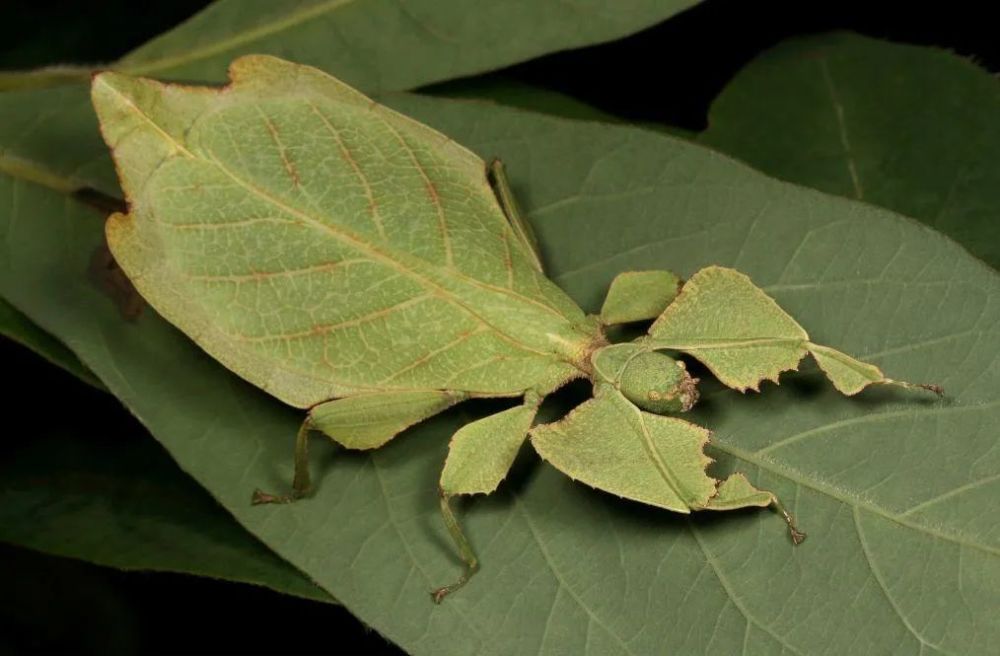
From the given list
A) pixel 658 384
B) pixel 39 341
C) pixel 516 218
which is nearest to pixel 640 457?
pixel 658 384

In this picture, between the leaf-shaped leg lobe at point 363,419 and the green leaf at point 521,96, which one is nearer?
the leaf-shaped leg lobe at point 363,419

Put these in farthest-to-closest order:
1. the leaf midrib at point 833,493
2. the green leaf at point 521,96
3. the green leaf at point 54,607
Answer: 1. the green leaf at point 54,607
2. the green leaf at point 521,96
3. the leaf midrib at point 833,493

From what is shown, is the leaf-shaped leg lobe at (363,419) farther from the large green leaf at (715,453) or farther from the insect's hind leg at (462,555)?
the insect's hind leg at (462,555)

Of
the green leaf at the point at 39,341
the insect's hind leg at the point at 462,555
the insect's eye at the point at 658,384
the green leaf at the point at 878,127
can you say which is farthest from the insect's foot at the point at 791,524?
the green leaf at the point at 39,341

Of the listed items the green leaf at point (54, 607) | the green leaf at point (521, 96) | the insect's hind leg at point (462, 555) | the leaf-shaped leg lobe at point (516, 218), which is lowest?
the green leaf at point (54, 607)

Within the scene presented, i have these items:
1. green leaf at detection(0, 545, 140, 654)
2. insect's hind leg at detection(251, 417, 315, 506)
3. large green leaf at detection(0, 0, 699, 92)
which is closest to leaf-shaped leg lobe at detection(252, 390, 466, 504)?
insect's hind leg at detection(251, 417, 315, 506)

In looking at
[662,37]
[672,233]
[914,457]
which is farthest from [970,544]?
[662,37]
